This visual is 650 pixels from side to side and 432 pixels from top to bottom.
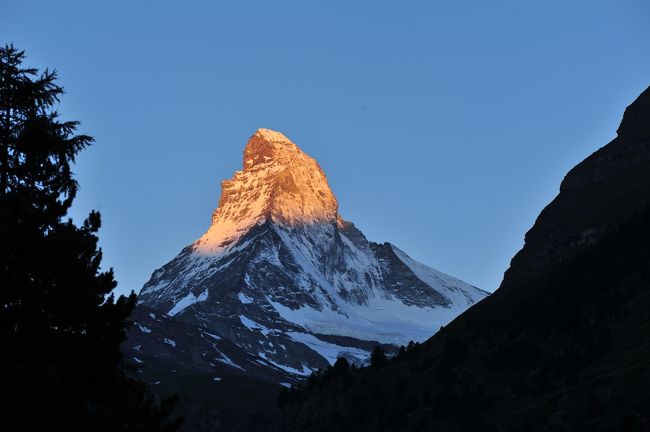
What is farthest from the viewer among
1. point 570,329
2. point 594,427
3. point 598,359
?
point 570,329

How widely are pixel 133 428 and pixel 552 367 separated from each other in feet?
491

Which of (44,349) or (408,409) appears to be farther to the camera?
(408,409)

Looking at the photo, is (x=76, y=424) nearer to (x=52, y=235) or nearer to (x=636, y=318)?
(x=52, y=235)

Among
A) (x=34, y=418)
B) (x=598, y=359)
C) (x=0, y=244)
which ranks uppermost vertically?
(x=598, y=359)

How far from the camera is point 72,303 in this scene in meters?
35.2

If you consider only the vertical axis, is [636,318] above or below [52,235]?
above

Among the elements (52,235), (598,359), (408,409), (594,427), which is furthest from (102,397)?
(408,409)

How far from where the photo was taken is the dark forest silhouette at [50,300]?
32.9m

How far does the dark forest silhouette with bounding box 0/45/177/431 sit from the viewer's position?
3291cm

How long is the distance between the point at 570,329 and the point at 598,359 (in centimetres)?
1879

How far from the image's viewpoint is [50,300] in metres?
35.1

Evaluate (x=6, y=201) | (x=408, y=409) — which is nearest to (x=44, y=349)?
(x=6, y=201)

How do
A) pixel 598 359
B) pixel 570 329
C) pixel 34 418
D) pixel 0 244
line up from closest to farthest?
pixel 34 418 → pixel 0 244 → pixel 598 359 → pixel 570 329

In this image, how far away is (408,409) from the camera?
7515 inches
